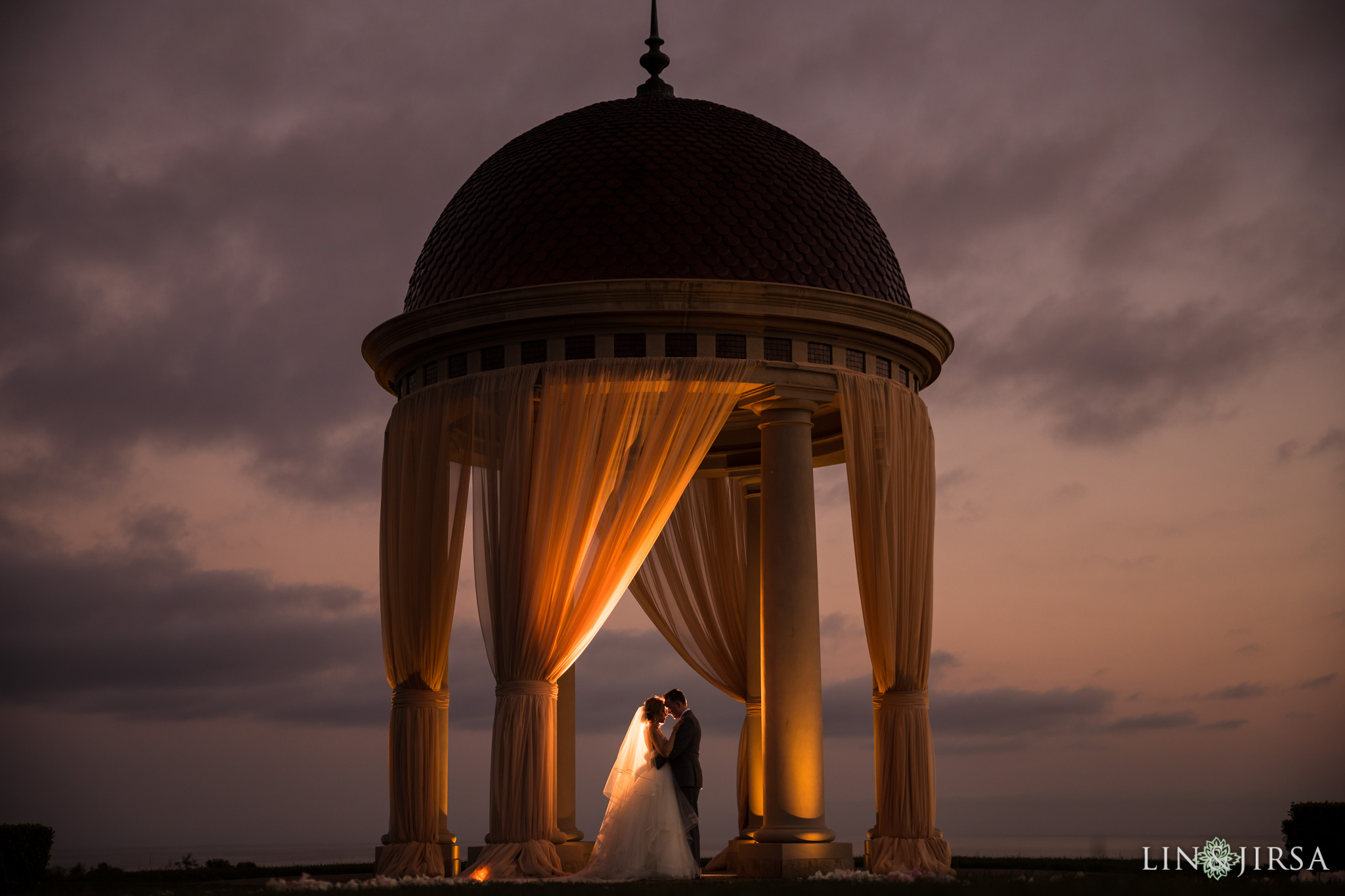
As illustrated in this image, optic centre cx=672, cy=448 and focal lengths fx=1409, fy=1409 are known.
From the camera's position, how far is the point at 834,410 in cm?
2611

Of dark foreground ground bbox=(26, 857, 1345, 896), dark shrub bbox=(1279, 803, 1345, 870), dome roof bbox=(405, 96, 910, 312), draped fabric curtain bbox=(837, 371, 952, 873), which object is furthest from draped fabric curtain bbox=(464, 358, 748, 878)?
dark shrub bbox=(1279, 803, 1345, 870)

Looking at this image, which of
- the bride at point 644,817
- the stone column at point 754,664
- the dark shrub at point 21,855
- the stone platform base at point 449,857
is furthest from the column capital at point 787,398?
the dark shrub at point 21,855

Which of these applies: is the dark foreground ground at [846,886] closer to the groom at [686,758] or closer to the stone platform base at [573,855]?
the groom at [686,758]

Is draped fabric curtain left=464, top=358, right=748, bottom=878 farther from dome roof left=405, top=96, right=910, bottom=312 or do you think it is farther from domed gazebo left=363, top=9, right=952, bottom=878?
dome roof left=405, top=96, right=910, bottom=312

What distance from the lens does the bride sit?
21.3 m

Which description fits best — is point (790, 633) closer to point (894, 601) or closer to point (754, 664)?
point (894, 601)

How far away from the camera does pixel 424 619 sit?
23.3m

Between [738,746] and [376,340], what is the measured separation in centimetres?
1061

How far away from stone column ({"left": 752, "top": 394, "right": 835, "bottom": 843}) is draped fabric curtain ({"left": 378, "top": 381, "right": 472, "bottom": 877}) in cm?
513

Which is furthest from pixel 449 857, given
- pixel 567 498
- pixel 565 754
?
pixel 567 498

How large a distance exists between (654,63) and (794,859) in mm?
15891

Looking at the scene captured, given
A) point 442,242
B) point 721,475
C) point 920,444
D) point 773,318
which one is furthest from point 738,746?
point 442,242

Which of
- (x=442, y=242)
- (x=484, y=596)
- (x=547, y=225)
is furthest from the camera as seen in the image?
(x=442, y=242)

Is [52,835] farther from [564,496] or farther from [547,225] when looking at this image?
[547,225]
